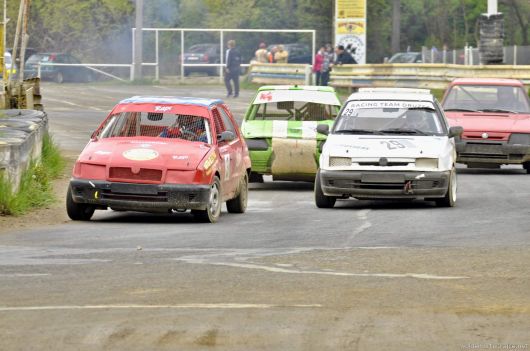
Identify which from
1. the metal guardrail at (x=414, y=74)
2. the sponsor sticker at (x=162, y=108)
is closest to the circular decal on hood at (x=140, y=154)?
the sponsor sticker at (x=162, y=108)

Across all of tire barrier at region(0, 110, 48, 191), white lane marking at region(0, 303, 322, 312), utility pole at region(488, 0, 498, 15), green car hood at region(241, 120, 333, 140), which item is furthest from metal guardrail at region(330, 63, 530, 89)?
white lane marking at region(0, 303, 322, 312)

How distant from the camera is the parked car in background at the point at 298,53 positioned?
6581 cm

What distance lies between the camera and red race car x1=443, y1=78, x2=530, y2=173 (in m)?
23.8

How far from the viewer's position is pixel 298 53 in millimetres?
66500

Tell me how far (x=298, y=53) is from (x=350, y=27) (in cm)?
811

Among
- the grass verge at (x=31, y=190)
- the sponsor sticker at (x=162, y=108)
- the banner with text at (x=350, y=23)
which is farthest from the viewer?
the banner with text at (x=350, y=23)

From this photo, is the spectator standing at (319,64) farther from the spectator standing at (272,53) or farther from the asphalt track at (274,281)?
the asphalt track at (274,281)

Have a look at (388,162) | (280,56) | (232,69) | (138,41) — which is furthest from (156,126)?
(138,41)

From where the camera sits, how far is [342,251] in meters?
13.0

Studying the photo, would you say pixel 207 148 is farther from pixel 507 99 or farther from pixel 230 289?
pixel 507 99

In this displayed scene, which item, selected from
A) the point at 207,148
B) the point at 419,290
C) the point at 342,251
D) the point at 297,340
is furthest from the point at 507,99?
the point at 297,340

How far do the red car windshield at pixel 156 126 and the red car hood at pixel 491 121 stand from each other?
834 cm

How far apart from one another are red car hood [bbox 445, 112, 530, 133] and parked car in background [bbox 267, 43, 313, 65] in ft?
134

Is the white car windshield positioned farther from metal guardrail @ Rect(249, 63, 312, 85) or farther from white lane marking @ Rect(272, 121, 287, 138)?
metal guardrail @ Rect(249, 63, 312, 85)
